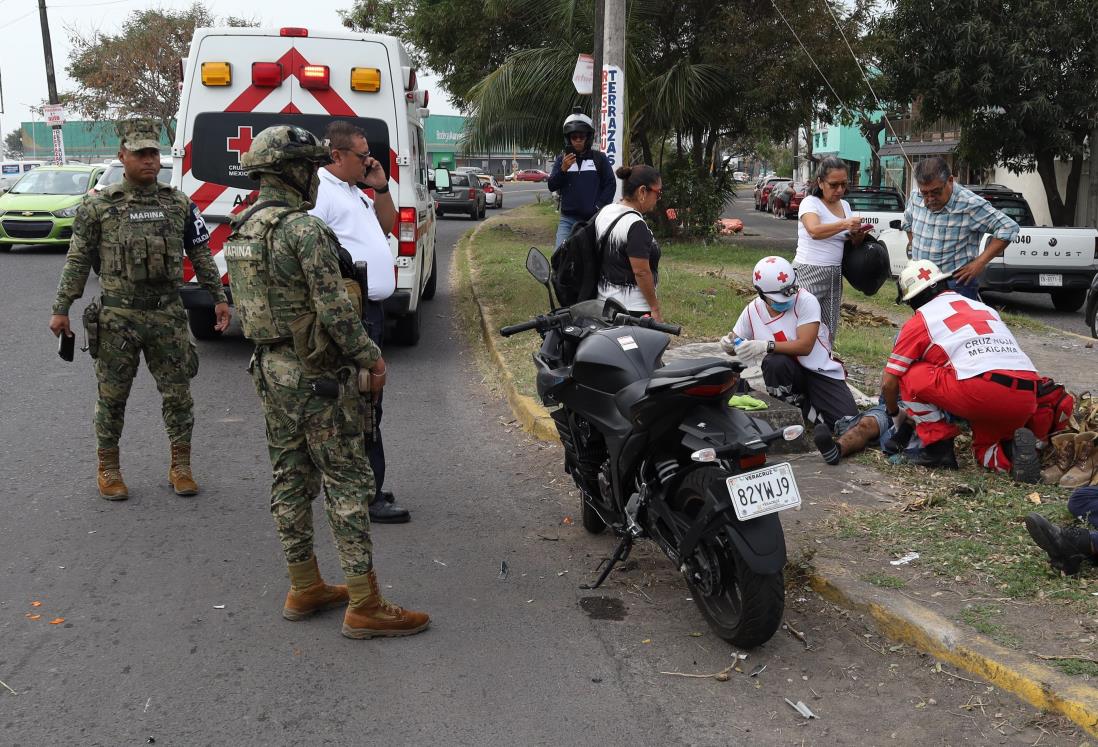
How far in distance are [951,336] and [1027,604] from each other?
1.83 meters

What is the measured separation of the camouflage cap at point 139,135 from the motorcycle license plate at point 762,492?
3580 millimetres

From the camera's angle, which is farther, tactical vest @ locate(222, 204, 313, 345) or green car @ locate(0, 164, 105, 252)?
green car @ locate(0, 164, 105, 252)

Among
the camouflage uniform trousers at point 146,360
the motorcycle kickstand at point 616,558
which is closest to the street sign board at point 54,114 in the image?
the camouflage uniform trousers at point 146,360

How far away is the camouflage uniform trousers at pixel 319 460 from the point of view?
4.08 metres

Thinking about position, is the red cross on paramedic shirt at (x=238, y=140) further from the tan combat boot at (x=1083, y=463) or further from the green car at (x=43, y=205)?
the green car at (x=43, y=205)

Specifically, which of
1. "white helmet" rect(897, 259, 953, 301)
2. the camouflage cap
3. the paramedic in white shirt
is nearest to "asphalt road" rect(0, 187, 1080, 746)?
the paramedic in white shirt

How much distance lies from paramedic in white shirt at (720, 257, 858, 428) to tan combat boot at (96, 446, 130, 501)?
136 inches

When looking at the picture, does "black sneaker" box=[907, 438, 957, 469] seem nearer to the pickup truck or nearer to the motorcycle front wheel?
the motorcycle front wheel

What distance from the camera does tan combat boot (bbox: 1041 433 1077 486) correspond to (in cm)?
554

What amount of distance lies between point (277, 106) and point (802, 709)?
288 inches

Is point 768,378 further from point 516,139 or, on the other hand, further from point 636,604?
point 516,139

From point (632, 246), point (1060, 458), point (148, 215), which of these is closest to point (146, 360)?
point (148, 215)

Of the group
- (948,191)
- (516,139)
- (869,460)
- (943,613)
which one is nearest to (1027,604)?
(943,613)

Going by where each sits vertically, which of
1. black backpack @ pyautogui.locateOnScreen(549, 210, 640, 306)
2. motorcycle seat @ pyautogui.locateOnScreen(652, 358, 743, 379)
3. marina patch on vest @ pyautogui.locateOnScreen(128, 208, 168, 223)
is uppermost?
marina patch on vest @ pyautogui.locateOnScreen(128, 208, 168, 223)
